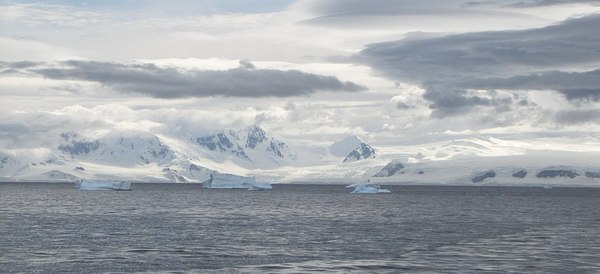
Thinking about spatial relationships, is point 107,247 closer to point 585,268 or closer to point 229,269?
point 229,269

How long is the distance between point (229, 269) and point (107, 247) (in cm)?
1826

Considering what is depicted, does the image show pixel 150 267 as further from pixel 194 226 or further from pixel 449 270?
pixel 194 226

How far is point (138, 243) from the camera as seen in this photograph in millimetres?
78562

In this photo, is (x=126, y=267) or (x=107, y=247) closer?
(x=126, y=267)

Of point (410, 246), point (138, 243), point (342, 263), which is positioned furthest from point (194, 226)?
point (342, 263)

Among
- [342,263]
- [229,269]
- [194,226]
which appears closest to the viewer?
[229,269]

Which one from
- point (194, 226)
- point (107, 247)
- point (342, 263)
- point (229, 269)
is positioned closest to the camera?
point (229, 269)

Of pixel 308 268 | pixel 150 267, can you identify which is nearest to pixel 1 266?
pixel 150 267

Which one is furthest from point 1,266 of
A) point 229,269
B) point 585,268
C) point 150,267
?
point 585,268

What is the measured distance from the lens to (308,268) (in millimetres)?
61000

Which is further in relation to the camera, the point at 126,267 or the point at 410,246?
the point at 410,246

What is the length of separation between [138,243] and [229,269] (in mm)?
20817

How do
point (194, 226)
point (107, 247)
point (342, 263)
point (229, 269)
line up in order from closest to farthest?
point (229, 269) → point (342, 263) → point (107, 247) → point (194, 226)

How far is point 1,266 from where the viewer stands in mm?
60531
